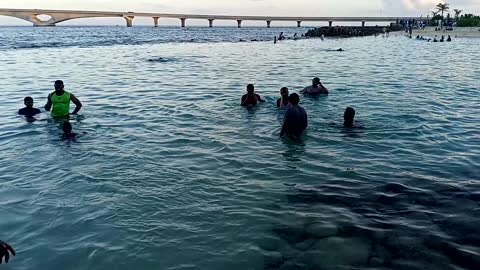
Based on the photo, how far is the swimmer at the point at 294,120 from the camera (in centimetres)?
1172

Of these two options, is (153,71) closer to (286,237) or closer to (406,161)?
(406,161)

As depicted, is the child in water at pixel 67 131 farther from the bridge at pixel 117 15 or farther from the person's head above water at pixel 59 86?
Result: the bridge at pixel 117 15

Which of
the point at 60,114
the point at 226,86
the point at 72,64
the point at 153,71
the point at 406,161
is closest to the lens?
the point at 406,161

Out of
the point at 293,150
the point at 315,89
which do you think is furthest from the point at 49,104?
the point at 315,89

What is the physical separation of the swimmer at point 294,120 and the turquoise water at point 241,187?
0.36 meters

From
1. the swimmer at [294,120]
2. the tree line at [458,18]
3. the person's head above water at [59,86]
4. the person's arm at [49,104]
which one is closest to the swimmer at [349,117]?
the swimmer at [294,120]

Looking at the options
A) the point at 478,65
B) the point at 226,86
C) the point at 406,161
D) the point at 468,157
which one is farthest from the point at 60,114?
the point at 478,65

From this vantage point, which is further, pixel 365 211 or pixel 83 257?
pixel 365 211

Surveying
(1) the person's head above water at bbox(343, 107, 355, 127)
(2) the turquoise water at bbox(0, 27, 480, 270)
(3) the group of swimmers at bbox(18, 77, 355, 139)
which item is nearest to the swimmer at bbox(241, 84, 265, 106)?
(3) the group of swimmers at bbox(18, 77, 355, 139)

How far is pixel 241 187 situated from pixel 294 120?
3.85m

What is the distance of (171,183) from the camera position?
8.83 m

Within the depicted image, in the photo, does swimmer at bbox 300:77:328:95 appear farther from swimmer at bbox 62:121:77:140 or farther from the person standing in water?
swimmer at bbox 62:121:77:140

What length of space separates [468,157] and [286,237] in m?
6.22

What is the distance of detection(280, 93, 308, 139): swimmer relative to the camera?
461 inches
